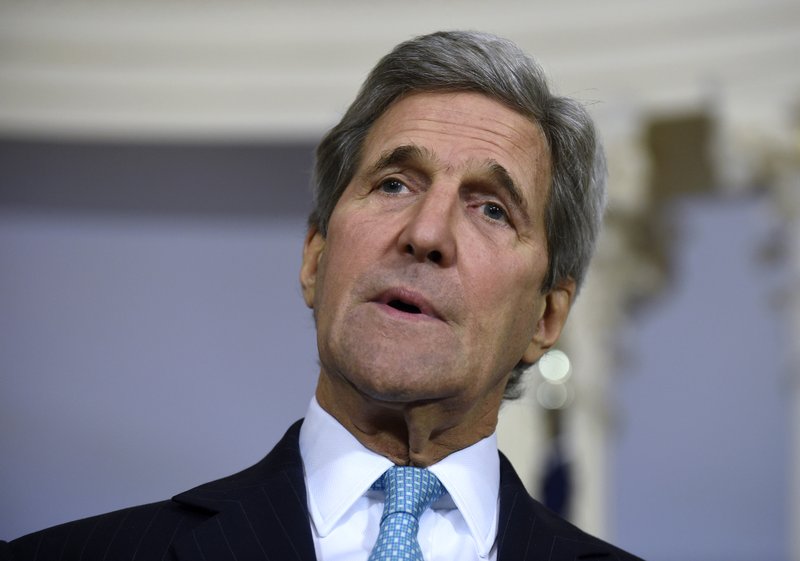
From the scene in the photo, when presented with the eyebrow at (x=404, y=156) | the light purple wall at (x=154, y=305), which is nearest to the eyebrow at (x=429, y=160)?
the eyebrow at (x=404, y=156)

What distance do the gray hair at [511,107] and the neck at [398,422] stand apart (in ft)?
1.08

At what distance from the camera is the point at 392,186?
1993 millimetres

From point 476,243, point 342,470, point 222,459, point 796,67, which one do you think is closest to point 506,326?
point 476,243

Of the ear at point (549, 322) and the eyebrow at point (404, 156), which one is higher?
the eyebrow at point (404, 156)

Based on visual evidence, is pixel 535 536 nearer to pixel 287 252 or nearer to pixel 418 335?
pixel 418 335

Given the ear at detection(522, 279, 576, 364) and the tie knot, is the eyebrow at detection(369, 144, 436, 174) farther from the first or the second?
the tie knot

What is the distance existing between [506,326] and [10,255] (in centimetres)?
587

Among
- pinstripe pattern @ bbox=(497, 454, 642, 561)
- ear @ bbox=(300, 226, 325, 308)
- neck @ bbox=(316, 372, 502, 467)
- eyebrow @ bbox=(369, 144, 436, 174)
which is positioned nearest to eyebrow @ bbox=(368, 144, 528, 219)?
eyebrow @ bbox=(369, 144, 436, 174)

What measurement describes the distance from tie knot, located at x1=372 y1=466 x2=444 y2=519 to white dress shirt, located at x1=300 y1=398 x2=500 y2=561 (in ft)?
0.05

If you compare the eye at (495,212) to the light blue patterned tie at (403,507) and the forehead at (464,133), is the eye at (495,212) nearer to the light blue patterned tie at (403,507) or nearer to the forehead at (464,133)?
the forehead at (464,133)

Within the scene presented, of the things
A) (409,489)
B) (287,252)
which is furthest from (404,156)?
(287,252)

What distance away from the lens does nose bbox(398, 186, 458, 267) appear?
1828 mm

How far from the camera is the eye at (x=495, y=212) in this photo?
78.3 inches

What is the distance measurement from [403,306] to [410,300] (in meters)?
0.07
